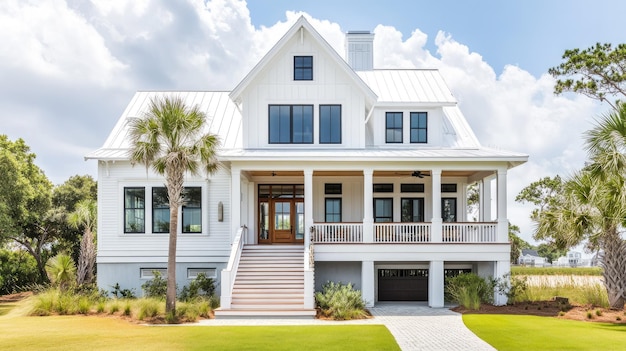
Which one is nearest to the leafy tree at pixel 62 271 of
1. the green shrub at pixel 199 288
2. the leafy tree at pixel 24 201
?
the green shrub at pixel 199 288

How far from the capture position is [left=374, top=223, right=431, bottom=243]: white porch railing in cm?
2223

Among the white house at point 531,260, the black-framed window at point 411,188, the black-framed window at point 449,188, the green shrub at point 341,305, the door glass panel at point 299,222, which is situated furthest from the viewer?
the white house at point 531,260

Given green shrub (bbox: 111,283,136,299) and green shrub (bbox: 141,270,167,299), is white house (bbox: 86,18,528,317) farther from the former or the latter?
green shrub (bbox: 141,270,167,299)

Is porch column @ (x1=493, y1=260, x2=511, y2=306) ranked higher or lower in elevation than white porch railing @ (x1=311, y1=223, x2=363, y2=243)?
lower

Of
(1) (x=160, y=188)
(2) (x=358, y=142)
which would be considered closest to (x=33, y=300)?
(1) (x=160, y=188)

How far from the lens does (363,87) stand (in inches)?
934

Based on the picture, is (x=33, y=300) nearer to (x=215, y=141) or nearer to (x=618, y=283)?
(x=215, y=141)

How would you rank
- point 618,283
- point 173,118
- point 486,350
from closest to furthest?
point 486,350 → point 173,118 → point 618,283

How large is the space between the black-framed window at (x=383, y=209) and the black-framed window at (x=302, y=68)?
5.99m

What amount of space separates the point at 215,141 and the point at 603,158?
11759 mm

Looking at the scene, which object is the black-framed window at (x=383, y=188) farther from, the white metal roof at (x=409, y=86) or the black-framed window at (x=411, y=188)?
the white metal roof at (x=409, y=86)

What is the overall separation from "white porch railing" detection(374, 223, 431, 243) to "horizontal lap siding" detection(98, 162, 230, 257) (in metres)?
5.96

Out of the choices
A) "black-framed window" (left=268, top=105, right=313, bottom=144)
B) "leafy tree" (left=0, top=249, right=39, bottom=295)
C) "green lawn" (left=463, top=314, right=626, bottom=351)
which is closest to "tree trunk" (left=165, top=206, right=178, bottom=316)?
"black-framed window" (left=268, top=105, right=313, bottom=144)

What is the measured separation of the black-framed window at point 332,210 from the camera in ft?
83.7
